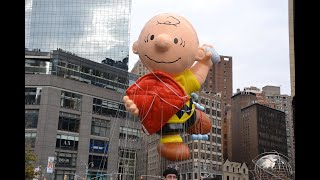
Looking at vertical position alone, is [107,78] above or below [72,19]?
below

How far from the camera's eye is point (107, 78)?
153 ft

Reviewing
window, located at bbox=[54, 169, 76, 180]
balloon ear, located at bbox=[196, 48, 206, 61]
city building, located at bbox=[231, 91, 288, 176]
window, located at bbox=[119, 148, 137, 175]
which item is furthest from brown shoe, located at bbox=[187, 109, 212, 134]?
city building, located at bbox=[231, 91, 288, 176]

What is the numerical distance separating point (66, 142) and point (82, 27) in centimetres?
1837

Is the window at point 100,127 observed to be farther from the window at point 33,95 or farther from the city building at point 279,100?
the city building at point 279,100

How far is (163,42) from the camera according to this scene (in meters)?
7.16

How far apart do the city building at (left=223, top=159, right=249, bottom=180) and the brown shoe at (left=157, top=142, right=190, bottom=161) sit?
4596cm

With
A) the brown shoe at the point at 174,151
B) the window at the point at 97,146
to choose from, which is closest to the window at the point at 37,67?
the window at the point at 97,146

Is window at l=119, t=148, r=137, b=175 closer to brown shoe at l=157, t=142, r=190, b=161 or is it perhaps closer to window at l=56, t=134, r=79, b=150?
brown shoe at l=157, t=142, r=190, b=161

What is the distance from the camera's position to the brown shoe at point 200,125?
8.06 metres
